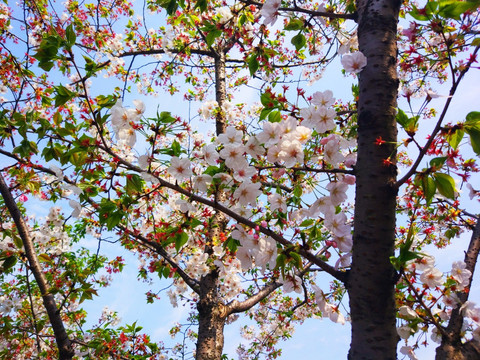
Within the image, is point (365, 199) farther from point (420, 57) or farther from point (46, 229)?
point (46, 229)

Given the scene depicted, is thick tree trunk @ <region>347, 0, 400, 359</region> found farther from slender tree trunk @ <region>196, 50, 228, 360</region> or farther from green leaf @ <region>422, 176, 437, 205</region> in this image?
slender tree trunk @ <region>196, 50, 228, 360</region>

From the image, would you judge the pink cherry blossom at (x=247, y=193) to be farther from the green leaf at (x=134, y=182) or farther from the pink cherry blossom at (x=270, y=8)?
the pink cherry blossom at (x=270, y=8)

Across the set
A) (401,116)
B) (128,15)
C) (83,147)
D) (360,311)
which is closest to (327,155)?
(401,116)

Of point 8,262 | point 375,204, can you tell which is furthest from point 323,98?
point 8,262

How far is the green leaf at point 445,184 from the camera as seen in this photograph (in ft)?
3.93

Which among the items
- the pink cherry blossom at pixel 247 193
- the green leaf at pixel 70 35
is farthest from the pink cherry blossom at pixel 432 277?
the green leaf at pixel 70 35

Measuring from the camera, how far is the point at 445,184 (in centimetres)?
121

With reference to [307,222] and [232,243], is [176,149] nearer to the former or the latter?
[232,243]

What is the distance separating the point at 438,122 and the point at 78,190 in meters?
1.55

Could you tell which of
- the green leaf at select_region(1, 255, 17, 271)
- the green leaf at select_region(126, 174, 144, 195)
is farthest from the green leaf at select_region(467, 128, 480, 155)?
the green leaf at select_region(1, 255, 17, 271)

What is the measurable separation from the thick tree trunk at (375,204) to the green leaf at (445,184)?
18 cm

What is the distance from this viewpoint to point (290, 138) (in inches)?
55.9

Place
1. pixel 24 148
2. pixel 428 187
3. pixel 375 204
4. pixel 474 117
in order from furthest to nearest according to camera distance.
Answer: pixel 24 148
pixel 375 204
pixel 428 187
pixel 474 117

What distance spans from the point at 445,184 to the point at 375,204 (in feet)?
0.88
